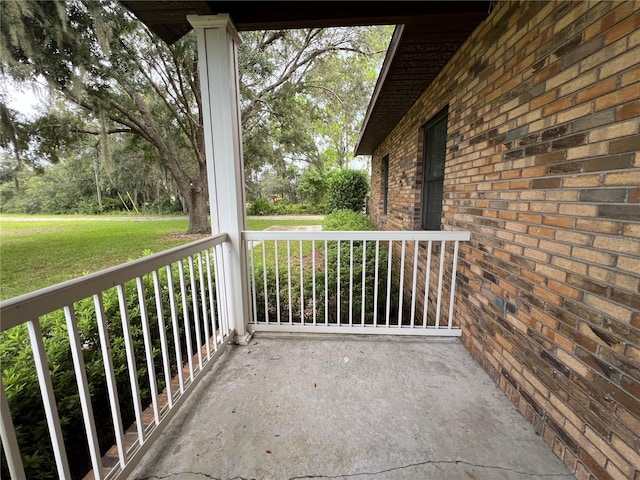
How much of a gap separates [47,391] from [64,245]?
469 cm

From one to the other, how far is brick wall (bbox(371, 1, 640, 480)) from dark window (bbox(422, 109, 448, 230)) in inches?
33.5

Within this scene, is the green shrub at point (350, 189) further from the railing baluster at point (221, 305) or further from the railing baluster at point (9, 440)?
the railing baluster at point (9, 440)

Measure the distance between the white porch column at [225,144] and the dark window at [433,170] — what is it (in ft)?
7.02

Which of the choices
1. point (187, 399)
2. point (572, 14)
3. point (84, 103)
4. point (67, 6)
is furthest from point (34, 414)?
point (84, 103)

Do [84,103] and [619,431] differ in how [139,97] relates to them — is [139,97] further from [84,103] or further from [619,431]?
[619,431]

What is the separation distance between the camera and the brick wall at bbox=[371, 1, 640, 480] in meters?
1.01

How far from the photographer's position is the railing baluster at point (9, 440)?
0.76 metres

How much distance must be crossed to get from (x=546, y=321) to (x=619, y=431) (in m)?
0.48

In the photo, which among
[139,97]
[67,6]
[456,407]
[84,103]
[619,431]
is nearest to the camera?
[619,431]

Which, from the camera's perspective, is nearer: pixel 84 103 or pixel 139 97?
pixel 84 103

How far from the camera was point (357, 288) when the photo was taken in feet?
10.5

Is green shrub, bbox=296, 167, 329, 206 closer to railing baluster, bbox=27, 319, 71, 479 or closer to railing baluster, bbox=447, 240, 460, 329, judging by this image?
railing baluster, bbox=447, 240, 460, 329

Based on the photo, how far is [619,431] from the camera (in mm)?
1030

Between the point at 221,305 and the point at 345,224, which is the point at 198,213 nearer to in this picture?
the point at 345,224
